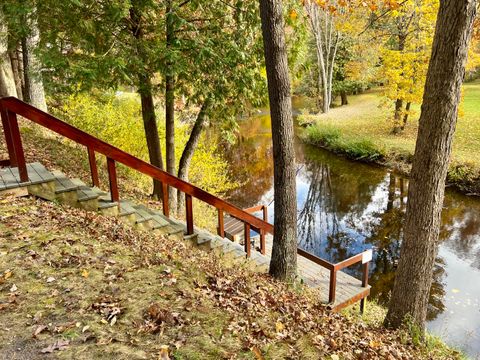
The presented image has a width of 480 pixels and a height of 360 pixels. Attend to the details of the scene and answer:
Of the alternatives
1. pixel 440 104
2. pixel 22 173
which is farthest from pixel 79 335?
pixel 440 104

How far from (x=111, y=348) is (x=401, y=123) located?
65.7ft

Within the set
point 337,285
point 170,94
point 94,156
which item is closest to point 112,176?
point 94,156

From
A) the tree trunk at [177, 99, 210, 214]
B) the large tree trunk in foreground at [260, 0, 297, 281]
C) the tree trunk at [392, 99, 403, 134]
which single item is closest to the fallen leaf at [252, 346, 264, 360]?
the large tree trunk in foreground at [260, 0, 297, 281]

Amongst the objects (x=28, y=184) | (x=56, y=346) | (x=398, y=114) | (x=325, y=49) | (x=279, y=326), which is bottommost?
(x=279, y=326)

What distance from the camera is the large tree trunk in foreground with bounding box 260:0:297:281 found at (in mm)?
4820

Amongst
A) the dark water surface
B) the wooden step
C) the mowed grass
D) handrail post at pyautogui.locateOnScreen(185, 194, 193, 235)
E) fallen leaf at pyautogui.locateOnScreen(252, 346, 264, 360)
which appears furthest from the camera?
the mowed grass

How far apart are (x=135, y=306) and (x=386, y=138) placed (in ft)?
63.1

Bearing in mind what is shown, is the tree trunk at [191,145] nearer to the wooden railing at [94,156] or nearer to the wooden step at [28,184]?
the wooden railing at [94,156]

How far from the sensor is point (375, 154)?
18.3m

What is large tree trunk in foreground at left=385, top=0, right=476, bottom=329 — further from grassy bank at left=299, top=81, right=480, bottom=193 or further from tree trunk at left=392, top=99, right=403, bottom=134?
tree trunk at left=392, top=99, right=403, bottom=134

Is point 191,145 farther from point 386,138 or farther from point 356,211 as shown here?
point 386,138

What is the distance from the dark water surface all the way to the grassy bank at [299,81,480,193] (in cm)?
65

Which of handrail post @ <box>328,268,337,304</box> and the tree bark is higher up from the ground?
the tree bark

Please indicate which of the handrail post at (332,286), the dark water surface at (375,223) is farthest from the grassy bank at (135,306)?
the dark water surface at (375,223)
